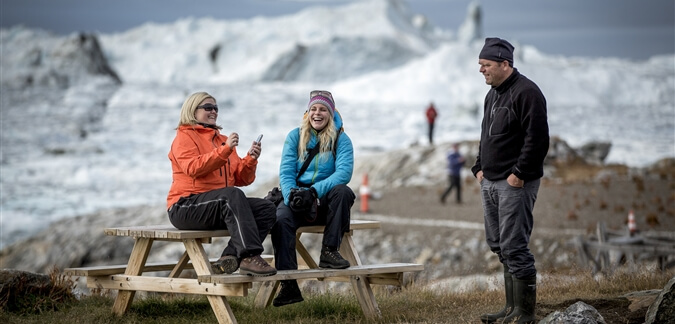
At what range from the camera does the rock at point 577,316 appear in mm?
5078

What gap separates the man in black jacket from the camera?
545cm

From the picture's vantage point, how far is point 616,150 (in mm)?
43656

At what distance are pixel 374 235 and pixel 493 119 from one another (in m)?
13.8

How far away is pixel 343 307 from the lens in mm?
6629

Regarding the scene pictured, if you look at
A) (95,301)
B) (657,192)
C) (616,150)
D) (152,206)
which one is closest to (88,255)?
(152,206)

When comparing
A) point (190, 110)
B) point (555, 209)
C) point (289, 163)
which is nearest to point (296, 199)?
point (289, 163)

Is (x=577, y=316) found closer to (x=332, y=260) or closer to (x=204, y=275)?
(x=332, y=260)

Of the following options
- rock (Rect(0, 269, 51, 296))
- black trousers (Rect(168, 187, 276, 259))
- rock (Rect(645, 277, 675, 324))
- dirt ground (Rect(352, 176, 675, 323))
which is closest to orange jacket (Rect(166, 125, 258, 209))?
black trousers (Rect(168, 187, 276, 259))

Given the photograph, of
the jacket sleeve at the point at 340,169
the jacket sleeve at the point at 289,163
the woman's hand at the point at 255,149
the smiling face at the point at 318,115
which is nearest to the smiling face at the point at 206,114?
the woman's hand at the point at 255,149

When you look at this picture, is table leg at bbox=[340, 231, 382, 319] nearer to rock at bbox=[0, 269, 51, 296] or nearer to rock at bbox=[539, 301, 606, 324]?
rock at bbox=[539, 301, 606, 324]

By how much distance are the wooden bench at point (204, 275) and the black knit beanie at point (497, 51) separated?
1.61m

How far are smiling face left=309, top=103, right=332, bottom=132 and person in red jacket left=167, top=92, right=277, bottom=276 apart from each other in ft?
1.52

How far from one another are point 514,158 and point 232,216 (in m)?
1.85

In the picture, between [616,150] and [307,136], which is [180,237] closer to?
[307,136]
